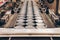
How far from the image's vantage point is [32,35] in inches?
61.3

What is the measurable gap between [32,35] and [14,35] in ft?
0.66

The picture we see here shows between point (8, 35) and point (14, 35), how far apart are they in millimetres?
67

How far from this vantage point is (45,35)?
5.13ft

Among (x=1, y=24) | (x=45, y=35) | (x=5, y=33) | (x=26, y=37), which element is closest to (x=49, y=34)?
(x=45, y=35)

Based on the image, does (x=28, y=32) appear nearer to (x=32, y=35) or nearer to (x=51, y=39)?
(x=32, y=35)

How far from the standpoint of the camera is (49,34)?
1.57 m

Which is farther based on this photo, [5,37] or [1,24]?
[1,24]

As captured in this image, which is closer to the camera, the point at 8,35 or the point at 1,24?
the point at 8,35

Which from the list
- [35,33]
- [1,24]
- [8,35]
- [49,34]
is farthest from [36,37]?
[1,24]

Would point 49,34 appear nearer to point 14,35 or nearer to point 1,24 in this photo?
point 14,35

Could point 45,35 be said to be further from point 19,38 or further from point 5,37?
point 5,37

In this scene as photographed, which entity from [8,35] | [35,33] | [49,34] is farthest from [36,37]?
[8,35]

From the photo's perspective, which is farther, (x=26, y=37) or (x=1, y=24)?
(x=1, y=24)

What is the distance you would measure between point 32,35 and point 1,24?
96cm
